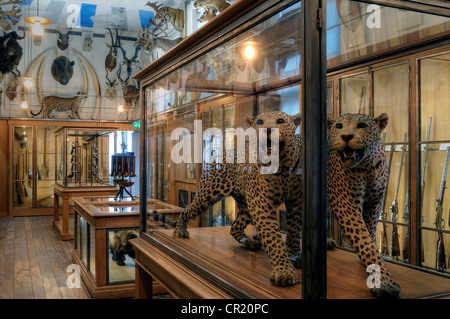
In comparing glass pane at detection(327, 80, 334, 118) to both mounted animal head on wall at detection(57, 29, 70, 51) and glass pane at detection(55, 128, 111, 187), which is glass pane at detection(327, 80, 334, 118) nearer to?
glass pane at detection(55, 128, 111, 187)

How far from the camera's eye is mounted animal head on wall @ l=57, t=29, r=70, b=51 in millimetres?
10773

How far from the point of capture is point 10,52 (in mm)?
10445

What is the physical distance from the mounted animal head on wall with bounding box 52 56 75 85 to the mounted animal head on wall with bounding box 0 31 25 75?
84 cm

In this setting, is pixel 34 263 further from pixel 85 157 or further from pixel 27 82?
pixel 27 82

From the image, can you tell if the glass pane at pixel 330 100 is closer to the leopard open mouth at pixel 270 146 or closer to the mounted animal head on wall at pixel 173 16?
the leopard open mouth at pixel 270 146

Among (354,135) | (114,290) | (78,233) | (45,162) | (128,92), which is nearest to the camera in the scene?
(354,135)

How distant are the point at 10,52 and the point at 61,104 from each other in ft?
5.61

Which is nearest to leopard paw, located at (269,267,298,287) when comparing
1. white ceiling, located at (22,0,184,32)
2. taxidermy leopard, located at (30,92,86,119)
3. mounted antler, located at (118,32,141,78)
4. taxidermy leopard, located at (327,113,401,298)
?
taxidermy leopard, located at (327,113,401,298)

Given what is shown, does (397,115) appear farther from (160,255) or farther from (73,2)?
(73,2)

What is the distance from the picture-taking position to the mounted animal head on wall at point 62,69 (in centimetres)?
1087

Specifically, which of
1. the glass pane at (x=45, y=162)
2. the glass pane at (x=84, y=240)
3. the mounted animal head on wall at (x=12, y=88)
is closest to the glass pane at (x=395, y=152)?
the glass pane at (x=84, y=240)

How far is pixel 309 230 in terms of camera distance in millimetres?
1086

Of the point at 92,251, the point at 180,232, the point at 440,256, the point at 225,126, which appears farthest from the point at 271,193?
the point at 92,251
